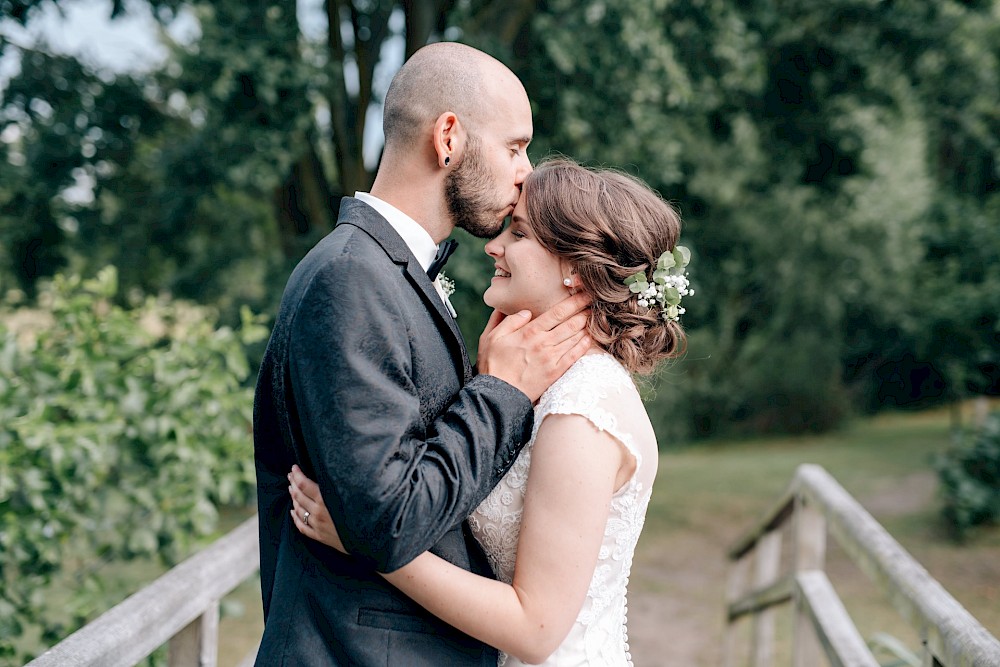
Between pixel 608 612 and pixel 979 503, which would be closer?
pixel 608 612

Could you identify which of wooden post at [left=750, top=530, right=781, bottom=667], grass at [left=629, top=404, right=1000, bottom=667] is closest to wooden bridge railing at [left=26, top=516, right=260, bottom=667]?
wooden post at [left=750, top=530, right=781, bottom=667]

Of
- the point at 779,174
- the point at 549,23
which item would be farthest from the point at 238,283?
the point at 779,174

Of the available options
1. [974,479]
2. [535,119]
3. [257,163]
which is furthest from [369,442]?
[974,479]

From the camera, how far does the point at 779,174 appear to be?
10.2 m

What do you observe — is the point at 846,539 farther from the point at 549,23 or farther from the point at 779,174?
the point at 779,174

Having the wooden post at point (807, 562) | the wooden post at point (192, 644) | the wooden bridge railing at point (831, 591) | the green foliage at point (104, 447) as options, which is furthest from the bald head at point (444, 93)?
the wooden post at point (807, 562)

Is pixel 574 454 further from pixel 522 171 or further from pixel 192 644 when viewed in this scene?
pixel 192 644

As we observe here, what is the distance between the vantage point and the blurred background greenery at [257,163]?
3.00 meters

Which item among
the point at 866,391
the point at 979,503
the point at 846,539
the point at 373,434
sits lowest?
the point at 866,391

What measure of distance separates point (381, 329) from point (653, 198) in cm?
Result: 78

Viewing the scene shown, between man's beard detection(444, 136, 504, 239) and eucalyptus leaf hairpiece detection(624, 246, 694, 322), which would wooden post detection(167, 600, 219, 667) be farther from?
eucalyptus leaf hairpiece detection(624, 246, 694, 322)

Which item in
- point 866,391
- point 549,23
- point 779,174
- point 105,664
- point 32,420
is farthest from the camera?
point 866,391

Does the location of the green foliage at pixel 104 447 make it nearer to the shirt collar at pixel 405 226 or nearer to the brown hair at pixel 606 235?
the shirt collar at pixel 405 226

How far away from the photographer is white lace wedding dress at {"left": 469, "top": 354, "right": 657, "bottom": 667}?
1.70 metres
